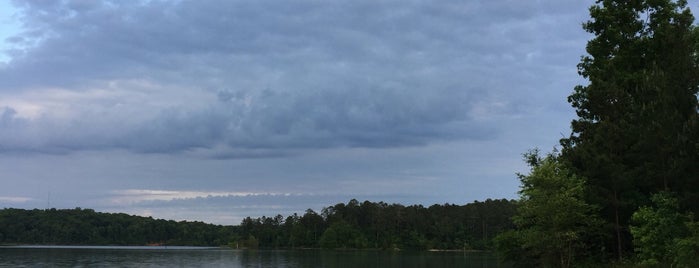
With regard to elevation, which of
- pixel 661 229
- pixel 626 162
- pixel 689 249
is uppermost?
pixel 626 162

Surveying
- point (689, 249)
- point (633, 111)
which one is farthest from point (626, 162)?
point (689, 249)

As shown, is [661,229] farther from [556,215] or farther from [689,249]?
[556,215]

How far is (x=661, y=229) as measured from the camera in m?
33.6

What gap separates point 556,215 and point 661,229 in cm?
719

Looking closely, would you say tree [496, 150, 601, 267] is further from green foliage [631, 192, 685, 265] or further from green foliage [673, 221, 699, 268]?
green foliage [673, 221, 699, 268]

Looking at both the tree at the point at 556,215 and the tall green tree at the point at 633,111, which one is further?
the tree at the point at 556,215

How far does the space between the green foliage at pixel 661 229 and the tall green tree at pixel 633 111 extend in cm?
105

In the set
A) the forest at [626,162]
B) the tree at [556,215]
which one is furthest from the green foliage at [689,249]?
the tree at [556,215]

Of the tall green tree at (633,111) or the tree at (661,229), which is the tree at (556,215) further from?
the tree at (661,229)

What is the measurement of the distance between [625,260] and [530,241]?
5.94 metres

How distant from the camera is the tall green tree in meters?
32.4

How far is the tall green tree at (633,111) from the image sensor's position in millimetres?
32375

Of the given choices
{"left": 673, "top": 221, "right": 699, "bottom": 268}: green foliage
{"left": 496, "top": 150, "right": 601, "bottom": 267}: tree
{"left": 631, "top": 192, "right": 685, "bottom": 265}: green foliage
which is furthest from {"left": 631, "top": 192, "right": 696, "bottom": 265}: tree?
{"left": 496, "top": 150, "right": 601, "bottom": 267}: tree

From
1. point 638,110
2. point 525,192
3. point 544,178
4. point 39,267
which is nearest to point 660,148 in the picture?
point 638,110
